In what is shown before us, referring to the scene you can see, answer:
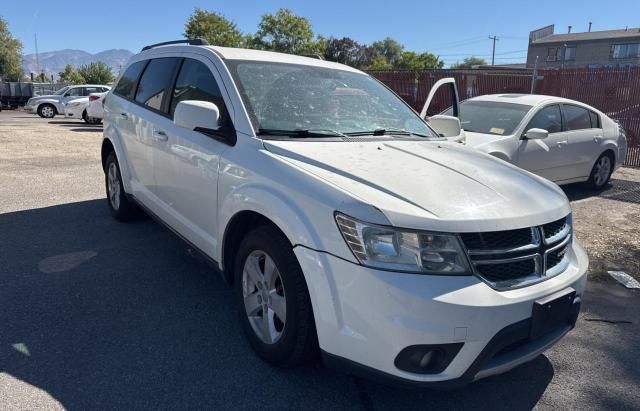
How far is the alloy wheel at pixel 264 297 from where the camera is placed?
8.95ft

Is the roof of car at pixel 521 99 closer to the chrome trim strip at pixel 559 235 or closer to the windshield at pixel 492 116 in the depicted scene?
the windshield at pixel 492 116

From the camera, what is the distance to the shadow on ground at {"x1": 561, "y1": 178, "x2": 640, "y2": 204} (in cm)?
788

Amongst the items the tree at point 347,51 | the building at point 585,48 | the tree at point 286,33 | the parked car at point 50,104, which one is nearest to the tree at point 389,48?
the tree at point 347,51

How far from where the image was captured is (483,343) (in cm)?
219

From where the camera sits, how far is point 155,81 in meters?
4.49

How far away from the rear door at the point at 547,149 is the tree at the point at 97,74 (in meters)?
51.0

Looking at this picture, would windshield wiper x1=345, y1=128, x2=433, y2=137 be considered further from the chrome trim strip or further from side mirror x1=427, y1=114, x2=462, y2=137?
the chrome trim strip

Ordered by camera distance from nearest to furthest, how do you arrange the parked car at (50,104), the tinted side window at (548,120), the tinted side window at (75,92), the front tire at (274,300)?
the front tire at (274,300) < the tinted side window at (548,120) < the tinted side window at (75,92) < the parked car at (50,104)

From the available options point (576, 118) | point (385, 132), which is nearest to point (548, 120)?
point (576, 118)

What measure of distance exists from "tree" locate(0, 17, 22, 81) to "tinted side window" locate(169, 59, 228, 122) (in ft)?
184

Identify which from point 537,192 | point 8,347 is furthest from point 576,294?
point 8,347

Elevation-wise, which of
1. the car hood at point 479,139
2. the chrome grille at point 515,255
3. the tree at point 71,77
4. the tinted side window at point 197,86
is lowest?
the chrome grille at point 515,255

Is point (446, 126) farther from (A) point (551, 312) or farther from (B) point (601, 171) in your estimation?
(B) point (601, 171)

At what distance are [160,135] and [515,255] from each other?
9.52 feet
